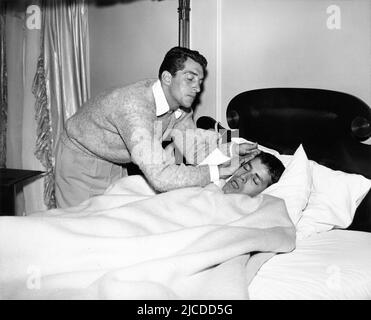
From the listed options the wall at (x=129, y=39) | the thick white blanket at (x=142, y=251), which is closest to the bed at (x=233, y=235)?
the thick white blanket at (x=142, y=251)

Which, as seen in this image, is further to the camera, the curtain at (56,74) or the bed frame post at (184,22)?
the curtain at (56,74)

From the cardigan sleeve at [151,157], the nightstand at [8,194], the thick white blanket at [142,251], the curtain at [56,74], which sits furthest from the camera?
the curtain at [56,74]

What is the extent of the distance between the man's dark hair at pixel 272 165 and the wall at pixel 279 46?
453 millimetres

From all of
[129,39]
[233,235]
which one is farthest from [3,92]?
[233,235]

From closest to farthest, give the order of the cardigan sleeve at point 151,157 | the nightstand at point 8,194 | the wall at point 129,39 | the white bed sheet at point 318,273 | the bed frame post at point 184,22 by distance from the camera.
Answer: the white bed sheet at point 318,273
the cardigan sleeve at point 151,157
the nightstand at point 8,194
the bed frame post at point 184,22
the wall at point 129,39

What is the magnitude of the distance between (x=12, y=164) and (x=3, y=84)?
556mm

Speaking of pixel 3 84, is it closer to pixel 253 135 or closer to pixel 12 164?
pixel 12 164

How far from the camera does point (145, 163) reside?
1596mm

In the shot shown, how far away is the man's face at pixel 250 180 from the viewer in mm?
1749

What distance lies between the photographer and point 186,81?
181 centimetres

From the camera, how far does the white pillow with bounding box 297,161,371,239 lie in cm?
166

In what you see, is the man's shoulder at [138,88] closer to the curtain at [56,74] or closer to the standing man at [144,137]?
the standing man at [144,137]

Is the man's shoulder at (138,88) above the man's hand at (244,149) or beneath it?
above
